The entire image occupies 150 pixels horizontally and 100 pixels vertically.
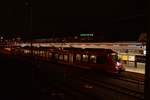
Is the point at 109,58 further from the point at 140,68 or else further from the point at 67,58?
the point at 67,58

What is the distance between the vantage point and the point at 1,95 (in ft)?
43.7

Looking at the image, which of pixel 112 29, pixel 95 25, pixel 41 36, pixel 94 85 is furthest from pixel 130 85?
pixel 41 36

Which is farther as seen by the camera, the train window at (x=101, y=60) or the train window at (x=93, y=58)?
the train window at (x=93, y=58)

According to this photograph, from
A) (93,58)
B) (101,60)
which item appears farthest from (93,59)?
(101,60)

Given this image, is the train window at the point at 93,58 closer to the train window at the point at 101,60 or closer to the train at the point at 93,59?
the train at the point at 93,59

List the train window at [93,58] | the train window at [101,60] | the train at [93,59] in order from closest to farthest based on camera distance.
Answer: the train at [93,59]
the train window at [101,60]
the train window at [93,58]

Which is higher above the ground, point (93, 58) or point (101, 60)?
point (93, 58)

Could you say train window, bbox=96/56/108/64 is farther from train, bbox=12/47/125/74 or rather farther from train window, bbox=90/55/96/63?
train window, bbox=90/55/96/63

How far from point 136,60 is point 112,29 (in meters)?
20.5

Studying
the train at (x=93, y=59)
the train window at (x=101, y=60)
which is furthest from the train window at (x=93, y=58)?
the train window at (x=101, y=60)

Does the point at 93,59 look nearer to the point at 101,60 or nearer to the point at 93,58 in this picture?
the point at 93,58

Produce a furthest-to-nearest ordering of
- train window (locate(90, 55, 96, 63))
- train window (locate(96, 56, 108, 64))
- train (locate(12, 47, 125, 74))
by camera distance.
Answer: train window (locate(90, 55, 96, 63)), train window (locate(96, 56, 108, 64)), train (locate(12, 47, 125, 74))

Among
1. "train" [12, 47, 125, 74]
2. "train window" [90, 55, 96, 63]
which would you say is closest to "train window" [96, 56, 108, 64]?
"train" [12, 47, 125, 74]

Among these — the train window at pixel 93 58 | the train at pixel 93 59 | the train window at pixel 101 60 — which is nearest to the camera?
the train at pixel 93 59
